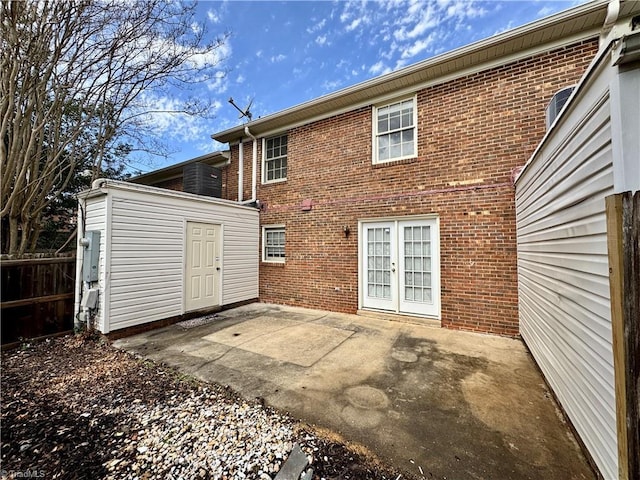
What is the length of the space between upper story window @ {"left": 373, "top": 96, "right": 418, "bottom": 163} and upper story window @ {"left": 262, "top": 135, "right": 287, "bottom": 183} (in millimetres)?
2808

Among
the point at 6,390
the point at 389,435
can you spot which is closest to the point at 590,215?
the point at 389,435

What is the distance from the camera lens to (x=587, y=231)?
1867 mm

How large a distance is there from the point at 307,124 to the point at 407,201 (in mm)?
3584

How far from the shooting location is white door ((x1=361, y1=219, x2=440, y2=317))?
17.6 ft

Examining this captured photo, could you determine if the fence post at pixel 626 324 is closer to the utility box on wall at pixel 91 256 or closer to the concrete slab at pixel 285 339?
the concrete slab at pixel 285 339

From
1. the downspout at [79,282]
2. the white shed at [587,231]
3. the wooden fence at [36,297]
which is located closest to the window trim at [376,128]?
the white shed at [587,231]

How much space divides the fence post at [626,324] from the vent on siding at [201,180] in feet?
26.6

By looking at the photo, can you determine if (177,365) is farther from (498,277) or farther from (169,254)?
(498,277)

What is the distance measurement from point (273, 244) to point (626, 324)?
705 centimetres

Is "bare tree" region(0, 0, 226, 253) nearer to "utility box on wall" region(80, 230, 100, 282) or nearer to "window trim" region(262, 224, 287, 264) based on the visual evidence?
"utility box on wall" region(80, 230, 100, 282)

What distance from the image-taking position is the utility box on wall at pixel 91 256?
179 inches

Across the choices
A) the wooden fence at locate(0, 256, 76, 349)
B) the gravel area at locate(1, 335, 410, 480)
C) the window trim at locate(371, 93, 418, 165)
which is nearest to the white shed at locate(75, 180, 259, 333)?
the wooden fence at locate(0, 256, 76, 349)

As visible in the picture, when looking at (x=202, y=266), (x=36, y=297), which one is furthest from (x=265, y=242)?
(x=36, y=297)

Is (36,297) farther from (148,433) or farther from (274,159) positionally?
(274,159)
